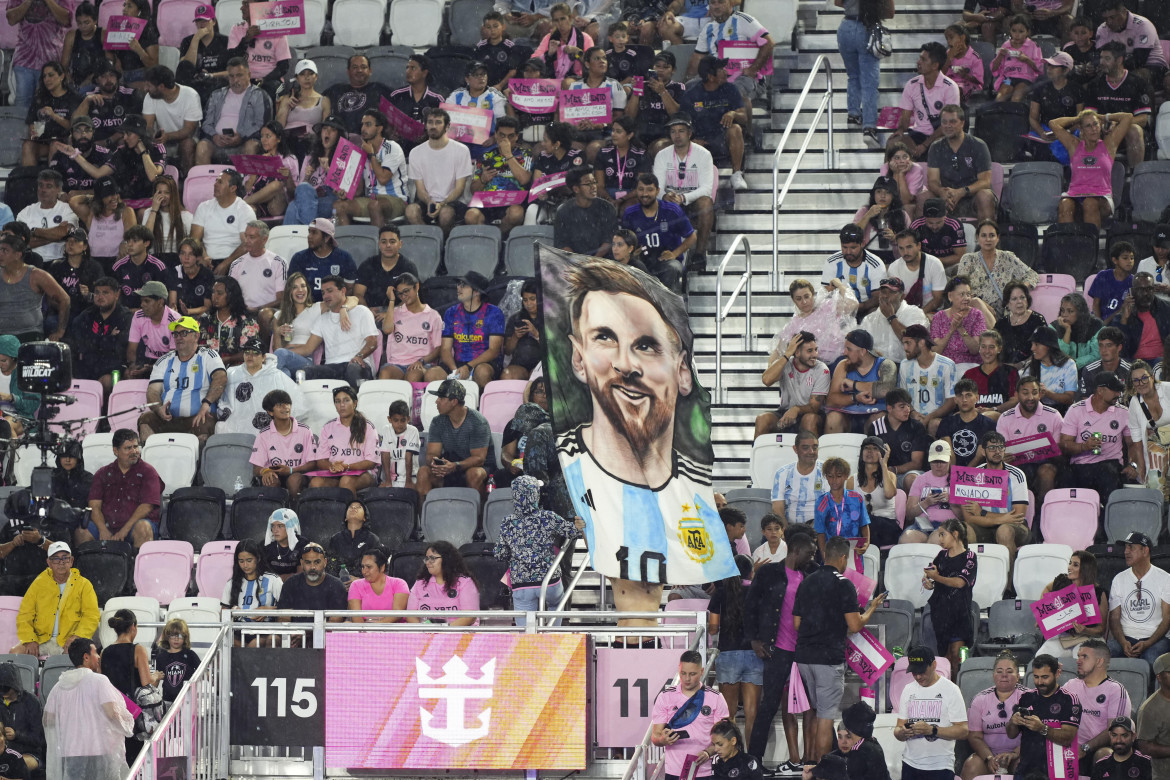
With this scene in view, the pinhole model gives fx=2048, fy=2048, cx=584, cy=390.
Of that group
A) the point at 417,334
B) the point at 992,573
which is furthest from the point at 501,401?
the point at 992,573

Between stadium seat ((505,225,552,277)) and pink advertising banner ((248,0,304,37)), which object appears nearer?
stadium seat ((505,225,552,277))

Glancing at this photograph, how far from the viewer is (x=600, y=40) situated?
20406 millimetres

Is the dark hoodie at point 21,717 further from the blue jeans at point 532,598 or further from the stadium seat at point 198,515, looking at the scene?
the blue jeans at point 532,598

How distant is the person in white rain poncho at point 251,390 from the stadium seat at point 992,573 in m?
5.62

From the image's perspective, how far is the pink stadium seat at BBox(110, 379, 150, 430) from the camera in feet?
56.0

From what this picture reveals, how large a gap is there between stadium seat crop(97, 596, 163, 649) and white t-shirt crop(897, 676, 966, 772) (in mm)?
5461

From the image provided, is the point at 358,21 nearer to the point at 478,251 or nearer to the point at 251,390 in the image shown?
the point at 478,251

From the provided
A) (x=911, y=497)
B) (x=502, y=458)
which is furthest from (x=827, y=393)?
(x=502, y=458)

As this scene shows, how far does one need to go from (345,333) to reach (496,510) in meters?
2.68

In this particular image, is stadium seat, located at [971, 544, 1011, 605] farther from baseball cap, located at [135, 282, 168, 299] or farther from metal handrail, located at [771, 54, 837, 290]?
baseball cap, located at [135, 282, 168, 299]

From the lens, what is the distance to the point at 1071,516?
49.0ft

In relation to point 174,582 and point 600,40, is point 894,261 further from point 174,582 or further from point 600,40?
point 174,582

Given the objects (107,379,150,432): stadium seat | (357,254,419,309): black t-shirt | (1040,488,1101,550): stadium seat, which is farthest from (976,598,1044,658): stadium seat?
(107,379,150,432): stadium seat

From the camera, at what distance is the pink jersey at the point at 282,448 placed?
52.9 ft
